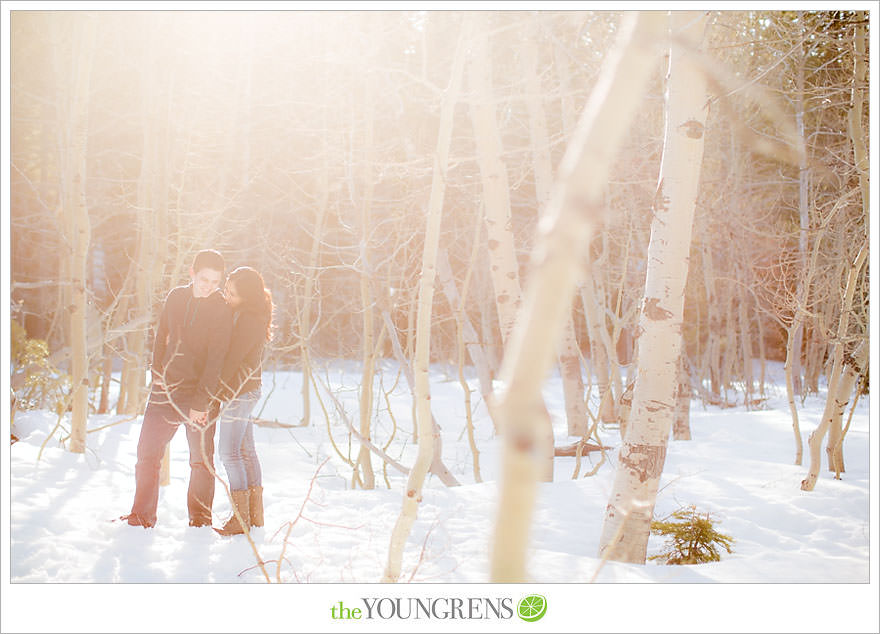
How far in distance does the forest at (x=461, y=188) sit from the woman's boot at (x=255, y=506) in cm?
66

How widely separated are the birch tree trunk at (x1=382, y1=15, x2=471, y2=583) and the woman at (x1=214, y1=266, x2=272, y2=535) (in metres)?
1.30

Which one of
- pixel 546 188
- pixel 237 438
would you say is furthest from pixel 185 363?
pixel 546 188

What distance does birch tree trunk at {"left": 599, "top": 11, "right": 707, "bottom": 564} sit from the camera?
2990 millimetres

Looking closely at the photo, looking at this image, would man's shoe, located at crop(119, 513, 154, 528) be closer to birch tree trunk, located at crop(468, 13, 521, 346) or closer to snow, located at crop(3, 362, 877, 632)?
snow, located at crop(3, 362, 877, 632)

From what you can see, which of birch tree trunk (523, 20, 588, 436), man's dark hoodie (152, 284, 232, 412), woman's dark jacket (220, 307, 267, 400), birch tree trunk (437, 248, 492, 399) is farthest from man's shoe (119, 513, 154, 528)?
birch tree trunk (523, 20, 588, 436)

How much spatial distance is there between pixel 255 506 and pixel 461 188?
4916 mm

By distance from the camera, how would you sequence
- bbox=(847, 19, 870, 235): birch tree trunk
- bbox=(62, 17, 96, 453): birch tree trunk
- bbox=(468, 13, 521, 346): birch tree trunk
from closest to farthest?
bbox=(847, 19, 870, 235): birch tree trunk, bbox=(468, 13, 521, 346): birch tree trunk, bbox=(62, 17, 96, 453): birch tree trunk

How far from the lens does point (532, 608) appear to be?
2.29 metres

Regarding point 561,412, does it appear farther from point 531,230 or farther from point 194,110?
point 194,110

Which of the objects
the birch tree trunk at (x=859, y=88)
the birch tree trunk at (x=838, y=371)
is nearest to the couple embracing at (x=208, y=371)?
the birch tree trunk at (x=838, y=371)

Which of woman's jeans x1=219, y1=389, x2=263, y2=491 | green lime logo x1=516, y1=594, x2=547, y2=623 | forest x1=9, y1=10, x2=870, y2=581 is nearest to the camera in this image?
green lime logo x1=516, y1=594, x2=547, y2=623

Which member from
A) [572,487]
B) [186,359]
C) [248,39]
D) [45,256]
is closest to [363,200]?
[186,359]

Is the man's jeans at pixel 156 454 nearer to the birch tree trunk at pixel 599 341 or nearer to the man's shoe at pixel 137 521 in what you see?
the man's shoe at pixel 137 521

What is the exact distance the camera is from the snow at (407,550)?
238 centimetres
